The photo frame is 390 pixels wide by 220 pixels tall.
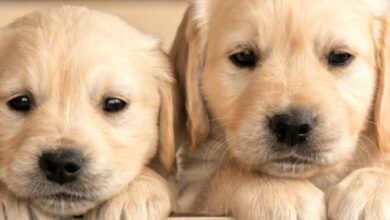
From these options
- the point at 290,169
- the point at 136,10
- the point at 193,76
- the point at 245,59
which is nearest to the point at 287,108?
the point at 290,169

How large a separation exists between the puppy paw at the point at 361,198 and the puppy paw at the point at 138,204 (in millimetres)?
422

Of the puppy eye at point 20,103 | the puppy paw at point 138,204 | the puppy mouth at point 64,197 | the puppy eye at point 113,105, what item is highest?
the puppy eye at point 20,103

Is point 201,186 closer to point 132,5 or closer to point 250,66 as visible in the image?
point 250,66

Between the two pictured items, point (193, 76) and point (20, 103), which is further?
point (193, 76)

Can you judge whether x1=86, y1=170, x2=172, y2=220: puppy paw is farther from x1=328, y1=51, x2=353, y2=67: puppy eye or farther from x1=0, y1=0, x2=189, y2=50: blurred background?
x1=0, y1=0, x2=189, y2=50: blurred background

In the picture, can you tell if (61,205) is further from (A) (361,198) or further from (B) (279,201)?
(A) (361,198)

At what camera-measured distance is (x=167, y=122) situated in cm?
217

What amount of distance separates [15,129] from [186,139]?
1.70 ft

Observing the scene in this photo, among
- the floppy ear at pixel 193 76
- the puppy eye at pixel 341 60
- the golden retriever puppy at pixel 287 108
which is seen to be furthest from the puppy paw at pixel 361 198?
the floppy ear at pixel 193 76

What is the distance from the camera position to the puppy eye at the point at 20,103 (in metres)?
2.03

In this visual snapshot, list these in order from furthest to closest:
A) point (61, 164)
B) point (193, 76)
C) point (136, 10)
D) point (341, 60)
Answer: point (136, 10) → point (193, 76) → point (341, 60) → point (61, 164)

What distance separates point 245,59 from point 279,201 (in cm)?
42

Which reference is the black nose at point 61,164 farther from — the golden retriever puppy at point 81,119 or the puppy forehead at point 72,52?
the puppy forehead at point 72,52

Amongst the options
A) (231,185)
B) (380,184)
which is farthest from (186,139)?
(380,184)
